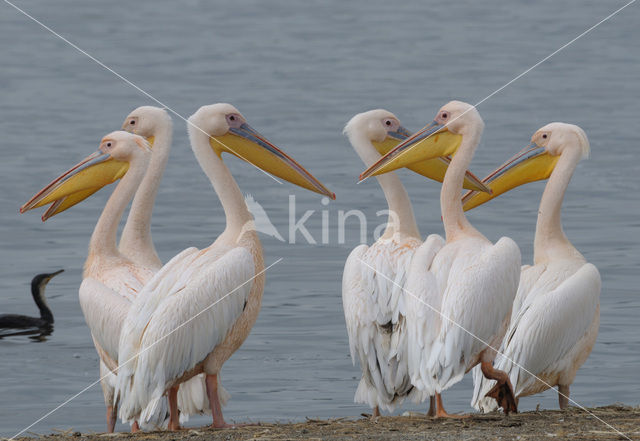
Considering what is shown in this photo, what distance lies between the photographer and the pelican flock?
6.92m

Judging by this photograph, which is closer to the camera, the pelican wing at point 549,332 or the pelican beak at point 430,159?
the pelican wing at point 549,332

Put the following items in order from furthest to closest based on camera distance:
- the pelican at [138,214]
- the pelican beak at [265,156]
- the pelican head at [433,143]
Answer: the pelican head at [433,143] → the pelican beak at [265,156] → the pelican at [138,214]

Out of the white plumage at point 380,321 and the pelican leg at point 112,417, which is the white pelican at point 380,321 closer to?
the white plumage at point 380,321

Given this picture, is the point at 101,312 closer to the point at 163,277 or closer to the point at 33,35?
the point at 163,277

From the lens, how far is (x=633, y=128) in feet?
74.7

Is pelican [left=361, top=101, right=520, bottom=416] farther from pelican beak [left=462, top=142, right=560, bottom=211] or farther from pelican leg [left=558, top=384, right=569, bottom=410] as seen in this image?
pelican beak [left=462, top=142, right=560, bottom=211]

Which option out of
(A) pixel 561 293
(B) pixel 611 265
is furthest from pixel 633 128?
(A) pixel 561 293

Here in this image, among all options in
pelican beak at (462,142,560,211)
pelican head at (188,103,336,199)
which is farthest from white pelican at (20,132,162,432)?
pelican beak at (462,142,560,211)

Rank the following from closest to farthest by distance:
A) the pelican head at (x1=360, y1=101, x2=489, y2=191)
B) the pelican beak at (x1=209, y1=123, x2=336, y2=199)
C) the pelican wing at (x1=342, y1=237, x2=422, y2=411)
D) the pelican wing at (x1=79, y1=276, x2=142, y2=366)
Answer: the pelican wing at (x1=79, y1=276, x2=142, y2=366)
the pelican wing at (x1=342, y1=237, x2=422, y2=411)
the pelican beak at (x1=209, y1=123, x2=336, y2=199)
the pelican head at (x1=360, y1=101, x2=489, y2=191)

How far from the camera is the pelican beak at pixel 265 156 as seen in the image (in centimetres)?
784

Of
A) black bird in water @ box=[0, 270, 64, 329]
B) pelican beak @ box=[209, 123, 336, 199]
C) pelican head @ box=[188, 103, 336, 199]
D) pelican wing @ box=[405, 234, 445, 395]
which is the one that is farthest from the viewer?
black bird in water @ box=[0, 270, 64, 329]

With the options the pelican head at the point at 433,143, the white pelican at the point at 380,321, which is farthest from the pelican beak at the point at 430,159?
the white pelican at the point at 380,321

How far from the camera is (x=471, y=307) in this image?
689 cm

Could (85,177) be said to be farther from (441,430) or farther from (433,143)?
(441,430)
